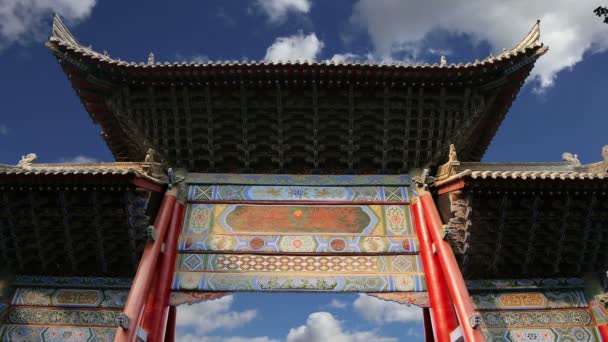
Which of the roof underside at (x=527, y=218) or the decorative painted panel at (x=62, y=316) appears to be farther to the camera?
→ the decorative painted panel at (x=62, y=316)

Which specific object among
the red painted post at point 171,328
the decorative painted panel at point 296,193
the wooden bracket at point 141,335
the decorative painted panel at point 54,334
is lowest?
the wooden bracket at point 141,335

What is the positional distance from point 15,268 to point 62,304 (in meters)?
1.25

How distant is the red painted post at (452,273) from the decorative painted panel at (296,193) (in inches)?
28.3

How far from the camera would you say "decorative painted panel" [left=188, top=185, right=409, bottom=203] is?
10078mm

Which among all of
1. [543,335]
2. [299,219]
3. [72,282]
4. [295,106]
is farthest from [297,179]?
[543,335]

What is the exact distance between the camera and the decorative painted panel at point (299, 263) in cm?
895

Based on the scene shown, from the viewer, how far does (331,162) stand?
10641mm

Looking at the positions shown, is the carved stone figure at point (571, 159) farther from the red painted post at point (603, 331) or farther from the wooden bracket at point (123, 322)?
the wooden bracket at point (123, 322)

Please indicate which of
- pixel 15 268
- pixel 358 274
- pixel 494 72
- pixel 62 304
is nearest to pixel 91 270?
pixel 62 304

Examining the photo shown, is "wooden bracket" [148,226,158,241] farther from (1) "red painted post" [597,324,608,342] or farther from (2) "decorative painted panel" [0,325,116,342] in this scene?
(1) "red painted post" [597,324,608,342]

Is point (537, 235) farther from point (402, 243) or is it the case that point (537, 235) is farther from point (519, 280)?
point (402, 243)

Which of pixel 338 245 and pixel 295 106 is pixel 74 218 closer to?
pixel 295 106

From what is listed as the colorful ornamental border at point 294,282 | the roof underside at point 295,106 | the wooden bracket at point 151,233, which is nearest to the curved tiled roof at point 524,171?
the roof underside at point 295,106

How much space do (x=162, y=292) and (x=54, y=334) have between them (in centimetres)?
215
